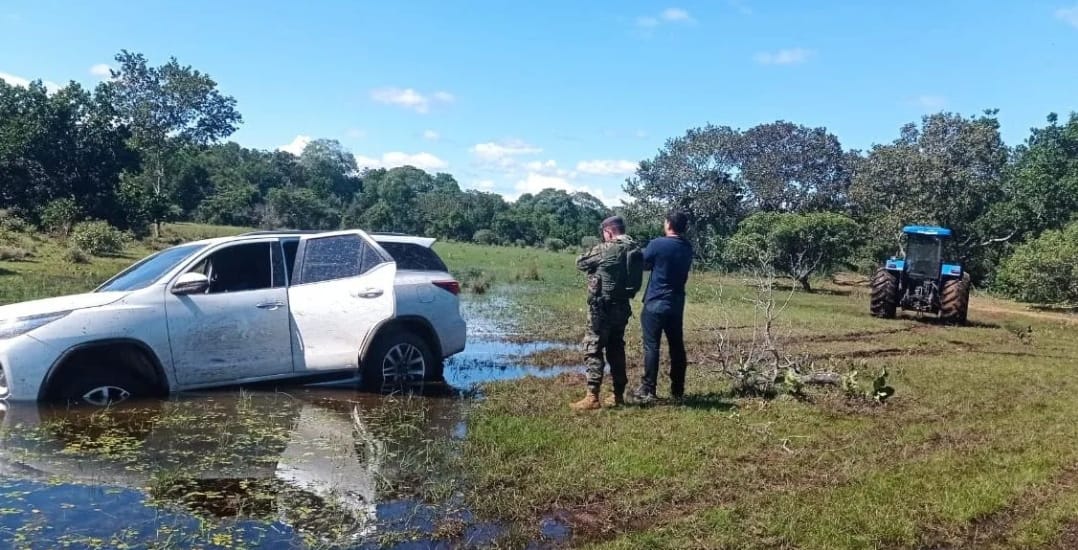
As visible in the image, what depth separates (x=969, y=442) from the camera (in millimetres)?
6688

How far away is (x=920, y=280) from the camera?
19219 mm

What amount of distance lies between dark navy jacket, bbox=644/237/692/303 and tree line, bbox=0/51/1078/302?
93.0 inches

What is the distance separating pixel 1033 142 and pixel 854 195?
105ft

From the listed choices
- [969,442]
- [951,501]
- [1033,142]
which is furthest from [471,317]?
[1033,142]

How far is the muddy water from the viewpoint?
4.13 meters

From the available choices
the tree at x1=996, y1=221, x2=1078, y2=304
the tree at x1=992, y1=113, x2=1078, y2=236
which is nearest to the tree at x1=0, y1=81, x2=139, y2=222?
the tree at x1=996, y1=221, x2=1078, y2=304

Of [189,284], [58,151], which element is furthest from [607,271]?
[58,151]

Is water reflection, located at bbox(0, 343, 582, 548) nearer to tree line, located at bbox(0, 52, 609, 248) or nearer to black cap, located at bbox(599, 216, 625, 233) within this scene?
black cap, located at bbox(599, 216, 625, 233)

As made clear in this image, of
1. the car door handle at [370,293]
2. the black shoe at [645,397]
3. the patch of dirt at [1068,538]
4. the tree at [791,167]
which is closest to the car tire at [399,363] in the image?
the car door handle at [370,293]

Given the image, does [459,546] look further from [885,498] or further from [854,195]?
[854,195]

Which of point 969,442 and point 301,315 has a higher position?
point 301,315

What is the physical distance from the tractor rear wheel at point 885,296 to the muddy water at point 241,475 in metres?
14.6

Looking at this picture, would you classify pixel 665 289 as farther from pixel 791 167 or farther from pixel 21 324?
pixel 791 167

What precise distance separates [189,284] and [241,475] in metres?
2.44
